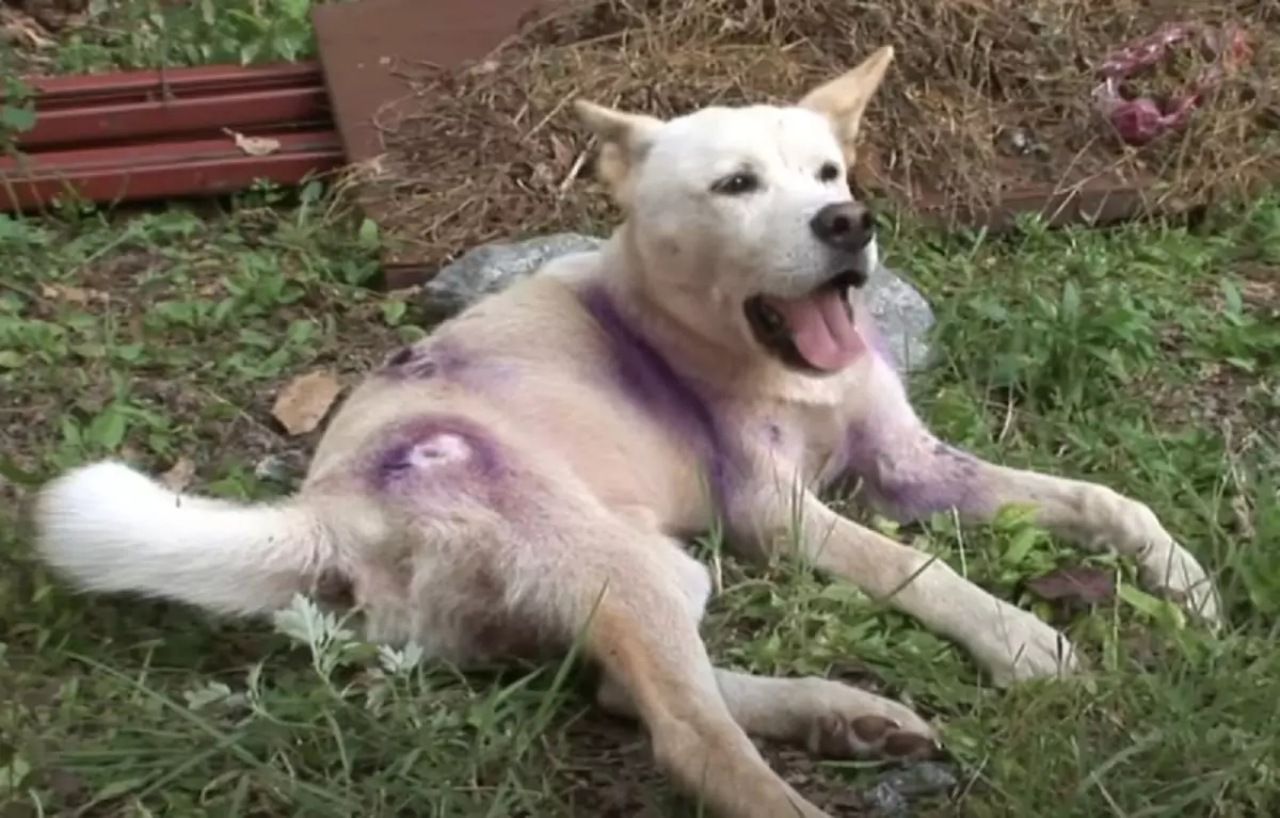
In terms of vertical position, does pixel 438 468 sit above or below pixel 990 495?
above

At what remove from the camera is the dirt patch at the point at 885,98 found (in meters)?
5.01

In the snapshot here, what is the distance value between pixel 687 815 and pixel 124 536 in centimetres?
94

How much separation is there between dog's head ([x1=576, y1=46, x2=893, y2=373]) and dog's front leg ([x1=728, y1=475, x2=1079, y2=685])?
255 millimetres

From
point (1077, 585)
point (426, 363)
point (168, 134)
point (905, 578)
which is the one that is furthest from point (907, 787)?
point (168, 134)

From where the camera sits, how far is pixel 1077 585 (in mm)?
3334

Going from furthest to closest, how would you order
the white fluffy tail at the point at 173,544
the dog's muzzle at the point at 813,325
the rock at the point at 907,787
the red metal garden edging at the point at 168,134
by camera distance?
the red metal garden edging at the point at 168,134
the dog's muzzle at the point at 813,325
the white fluffy tail at the point at 173,544
the rock at the point at 907,787

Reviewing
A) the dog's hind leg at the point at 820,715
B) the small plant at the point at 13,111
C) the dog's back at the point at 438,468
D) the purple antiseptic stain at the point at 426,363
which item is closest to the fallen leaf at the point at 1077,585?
the dog's hind leg at the point at 820,715

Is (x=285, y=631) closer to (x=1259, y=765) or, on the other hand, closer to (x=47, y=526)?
(x=47, y=526)

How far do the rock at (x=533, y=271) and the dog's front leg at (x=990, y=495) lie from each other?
488 millimetres

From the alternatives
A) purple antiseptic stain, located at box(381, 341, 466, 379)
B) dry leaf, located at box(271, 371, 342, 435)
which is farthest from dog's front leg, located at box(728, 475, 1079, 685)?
dry leaf, located at box(271, 371, 342, 435)

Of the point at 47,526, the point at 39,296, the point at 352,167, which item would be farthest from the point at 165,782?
the point at 352,167

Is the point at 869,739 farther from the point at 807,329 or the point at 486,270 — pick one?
the point at 486,270

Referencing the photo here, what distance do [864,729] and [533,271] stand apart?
1661mm

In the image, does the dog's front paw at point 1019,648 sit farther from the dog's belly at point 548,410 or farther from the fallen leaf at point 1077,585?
the dog's belly at point 548,410
